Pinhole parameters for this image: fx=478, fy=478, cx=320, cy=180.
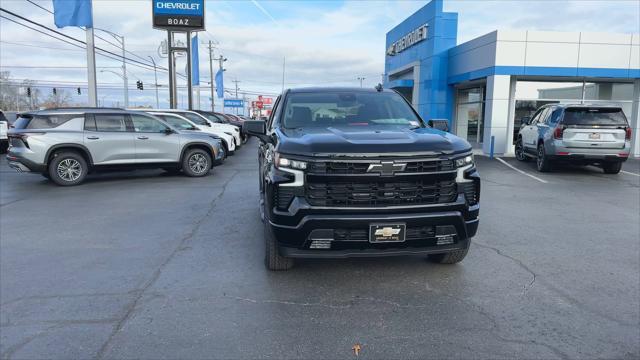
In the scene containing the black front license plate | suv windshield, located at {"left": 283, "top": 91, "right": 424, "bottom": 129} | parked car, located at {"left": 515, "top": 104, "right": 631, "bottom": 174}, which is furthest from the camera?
parked car, located at {"left": 515, "top": 104, "right": 631, "bottom": 174}

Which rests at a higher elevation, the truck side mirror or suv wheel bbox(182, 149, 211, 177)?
the truck side mirror

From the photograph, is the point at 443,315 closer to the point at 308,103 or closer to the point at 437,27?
the point at 308,103

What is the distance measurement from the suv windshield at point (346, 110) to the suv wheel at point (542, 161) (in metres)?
8.84

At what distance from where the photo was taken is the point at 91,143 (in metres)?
11.2

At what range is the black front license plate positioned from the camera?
4078mm

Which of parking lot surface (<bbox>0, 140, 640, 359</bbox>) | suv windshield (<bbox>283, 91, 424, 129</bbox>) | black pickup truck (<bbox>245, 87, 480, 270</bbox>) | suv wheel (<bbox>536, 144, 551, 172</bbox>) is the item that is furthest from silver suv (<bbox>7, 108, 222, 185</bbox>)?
suv wheel (<bbox>536, 144, 551, 172</bbox>)

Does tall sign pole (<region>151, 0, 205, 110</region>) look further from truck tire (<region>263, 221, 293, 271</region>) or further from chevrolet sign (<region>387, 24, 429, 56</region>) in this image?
truck tire (<region>263, 221, 293, 271</region>)

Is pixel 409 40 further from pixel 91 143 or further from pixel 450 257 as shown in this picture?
pixel 450 257

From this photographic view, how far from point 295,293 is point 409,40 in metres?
27.9

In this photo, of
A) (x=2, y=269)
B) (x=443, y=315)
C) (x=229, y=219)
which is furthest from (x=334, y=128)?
(x=2, y=269)

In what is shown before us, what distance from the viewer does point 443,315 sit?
12.8 feet

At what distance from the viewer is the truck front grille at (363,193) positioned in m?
4.14

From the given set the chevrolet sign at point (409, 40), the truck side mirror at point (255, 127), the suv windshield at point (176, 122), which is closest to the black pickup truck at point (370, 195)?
the truck side mirror at point (255, 127)

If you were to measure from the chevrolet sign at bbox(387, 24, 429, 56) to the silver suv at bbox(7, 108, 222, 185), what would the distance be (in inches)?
729
